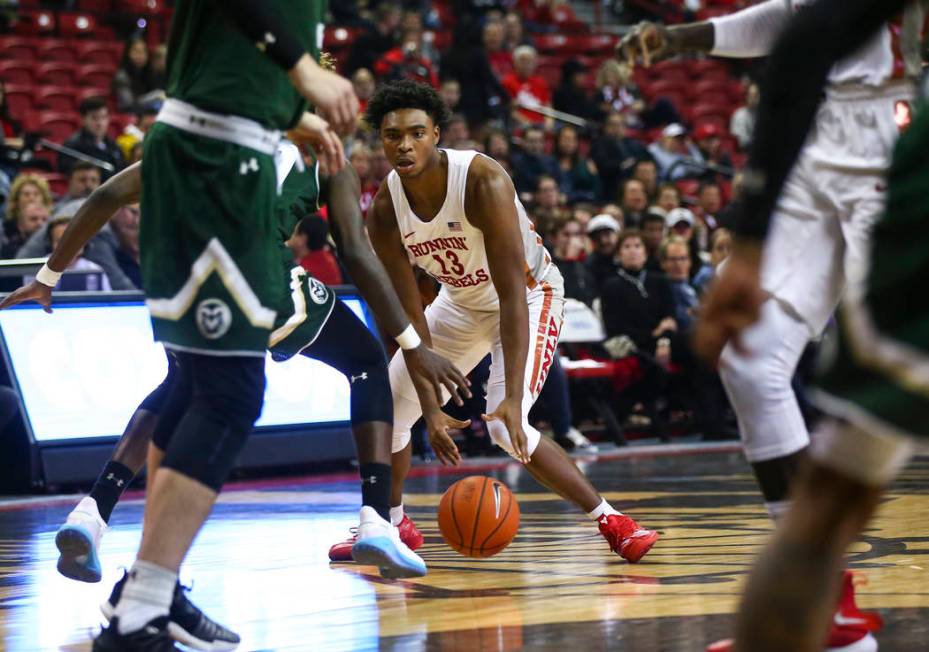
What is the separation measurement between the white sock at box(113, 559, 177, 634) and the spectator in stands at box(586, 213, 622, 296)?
868cm

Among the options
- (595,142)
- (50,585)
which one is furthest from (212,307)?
(595,142)

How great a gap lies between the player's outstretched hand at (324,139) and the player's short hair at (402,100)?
5.39 feet

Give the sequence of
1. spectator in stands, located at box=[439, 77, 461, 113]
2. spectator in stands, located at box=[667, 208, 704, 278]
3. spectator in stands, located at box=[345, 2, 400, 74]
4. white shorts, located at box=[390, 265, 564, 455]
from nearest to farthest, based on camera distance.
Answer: white shorts, located at box=[390, 265, 564, 455], spectator in stands, located at box=[667, 208, 704, 278], spectator in stands, located at box=[439, 77, 461, 113], spectator in stands, located at box=[345, 2, 400, 74]

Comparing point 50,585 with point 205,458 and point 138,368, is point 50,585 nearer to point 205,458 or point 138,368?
point 205,458

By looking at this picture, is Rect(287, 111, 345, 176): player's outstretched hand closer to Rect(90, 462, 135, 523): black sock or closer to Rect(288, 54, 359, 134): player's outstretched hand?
Rect(288, 54, 359, 134): player's outstretched hand

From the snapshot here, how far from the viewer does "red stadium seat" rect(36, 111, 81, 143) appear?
1358 cm

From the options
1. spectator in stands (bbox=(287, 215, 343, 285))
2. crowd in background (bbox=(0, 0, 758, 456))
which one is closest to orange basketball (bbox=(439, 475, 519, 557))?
crowd in background (bbox=(0, 0, 758, 456))

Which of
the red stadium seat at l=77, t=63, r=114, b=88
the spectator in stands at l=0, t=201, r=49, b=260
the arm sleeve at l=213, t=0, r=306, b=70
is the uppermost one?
the arm sleeve at l=213, t=0, r=306, b=70

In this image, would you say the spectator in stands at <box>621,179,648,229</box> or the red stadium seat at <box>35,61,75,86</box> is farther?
the red stadium seat at <box>35,61,75,86</box>

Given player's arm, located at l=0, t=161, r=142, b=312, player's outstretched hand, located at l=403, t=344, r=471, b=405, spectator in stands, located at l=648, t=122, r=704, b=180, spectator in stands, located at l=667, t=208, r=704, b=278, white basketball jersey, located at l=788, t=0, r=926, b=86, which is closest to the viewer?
white basketball jersey, located at l=788, t=0, r=926, b=86

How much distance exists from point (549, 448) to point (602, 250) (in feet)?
21.4

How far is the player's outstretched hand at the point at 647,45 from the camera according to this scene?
3852mm

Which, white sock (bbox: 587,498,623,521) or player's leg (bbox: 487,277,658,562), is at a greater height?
player's leg (bbox: 487,277,658,562)

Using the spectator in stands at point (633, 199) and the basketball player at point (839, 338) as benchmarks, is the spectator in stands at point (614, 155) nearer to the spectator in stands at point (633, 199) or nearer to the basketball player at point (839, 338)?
the spectator in stands at point (633, 199)
